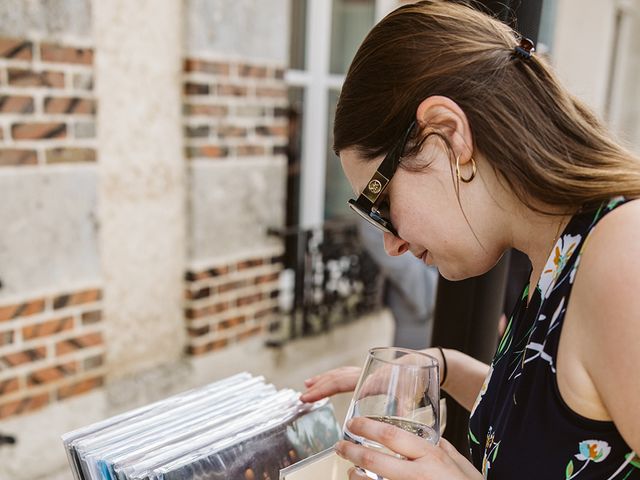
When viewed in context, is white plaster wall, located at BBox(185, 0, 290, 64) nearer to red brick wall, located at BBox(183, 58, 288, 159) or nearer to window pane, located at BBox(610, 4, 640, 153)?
red brick wall, located at BBox(183, 58, 288, 159)

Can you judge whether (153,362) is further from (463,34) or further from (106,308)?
(463,34)

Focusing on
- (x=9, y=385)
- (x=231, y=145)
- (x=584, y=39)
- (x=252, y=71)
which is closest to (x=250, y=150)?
(x=231, y=145)

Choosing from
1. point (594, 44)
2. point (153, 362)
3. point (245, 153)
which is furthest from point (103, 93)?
point (594, 44)

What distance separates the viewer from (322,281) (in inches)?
156

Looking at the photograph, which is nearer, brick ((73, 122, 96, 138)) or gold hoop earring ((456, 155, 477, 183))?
gold hoop earring ((456, 155, 477, 183))

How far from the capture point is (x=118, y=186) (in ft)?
8.90

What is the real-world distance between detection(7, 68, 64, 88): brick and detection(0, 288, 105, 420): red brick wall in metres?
0.77

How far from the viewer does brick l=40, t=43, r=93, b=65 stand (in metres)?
2.29

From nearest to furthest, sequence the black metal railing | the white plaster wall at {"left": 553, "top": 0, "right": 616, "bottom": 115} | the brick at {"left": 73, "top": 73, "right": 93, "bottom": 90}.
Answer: the brick at {"left": 73, "top": 73, "right": 93, "bottom": 90} < the black metal railing < the white plaster wall at {"left": 553, "top": 0, "right": 616, "bottom": 115}

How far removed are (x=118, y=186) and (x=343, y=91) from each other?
1880 millimetres

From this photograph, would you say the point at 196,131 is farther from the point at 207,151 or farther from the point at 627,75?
the point at 627,75

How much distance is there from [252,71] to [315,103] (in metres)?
0.86

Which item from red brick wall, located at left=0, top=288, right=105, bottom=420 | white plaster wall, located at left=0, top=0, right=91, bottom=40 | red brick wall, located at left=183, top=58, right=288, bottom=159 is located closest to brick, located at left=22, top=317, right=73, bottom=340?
red brick wall, located at left=0, top=288, right=105, bottom=420

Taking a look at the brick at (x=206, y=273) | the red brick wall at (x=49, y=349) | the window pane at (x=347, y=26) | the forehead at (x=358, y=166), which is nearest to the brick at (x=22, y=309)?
the red brick wall at (x=49, y=349)
